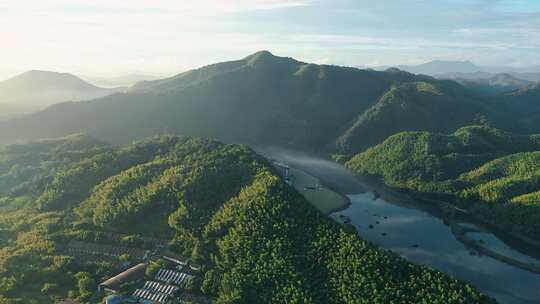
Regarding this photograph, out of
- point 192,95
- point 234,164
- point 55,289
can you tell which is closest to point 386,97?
point 192,95

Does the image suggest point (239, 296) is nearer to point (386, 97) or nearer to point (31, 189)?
point (31, 189)

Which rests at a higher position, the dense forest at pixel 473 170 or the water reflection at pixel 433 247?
the dense forest at pixel 473 170

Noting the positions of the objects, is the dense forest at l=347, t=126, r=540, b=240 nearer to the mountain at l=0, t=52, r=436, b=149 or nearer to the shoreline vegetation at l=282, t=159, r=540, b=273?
the shoreline vegetation at l=282, t=159, r=540, b=273

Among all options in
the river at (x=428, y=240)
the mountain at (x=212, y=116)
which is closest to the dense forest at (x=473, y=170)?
the river at (x=428, y=240)

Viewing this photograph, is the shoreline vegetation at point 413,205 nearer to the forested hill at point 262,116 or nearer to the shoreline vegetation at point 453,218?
the shoreline vegetation at point 453,218

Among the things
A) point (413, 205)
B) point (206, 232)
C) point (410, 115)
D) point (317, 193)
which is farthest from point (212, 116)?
point (206, 232)

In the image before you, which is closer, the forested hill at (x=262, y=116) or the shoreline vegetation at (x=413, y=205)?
the shoreline vegetation at (x=413, y=205)
